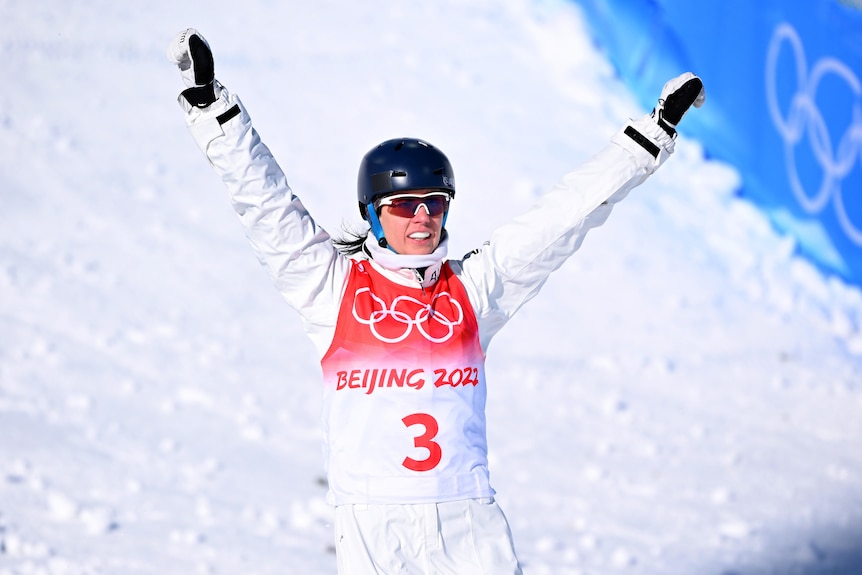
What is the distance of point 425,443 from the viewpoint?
3377 millimetres

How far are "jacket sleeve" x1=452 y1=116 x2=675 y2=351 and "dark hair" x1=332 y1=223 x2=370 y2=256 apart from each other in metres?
0.36

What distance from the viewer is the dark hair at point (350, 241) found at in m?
3.91

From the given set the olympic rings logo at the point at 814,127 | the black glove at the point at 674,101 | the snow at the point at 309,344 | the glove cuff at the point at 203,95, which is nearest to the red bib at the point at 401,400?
the glove cuff at the point at 203,95

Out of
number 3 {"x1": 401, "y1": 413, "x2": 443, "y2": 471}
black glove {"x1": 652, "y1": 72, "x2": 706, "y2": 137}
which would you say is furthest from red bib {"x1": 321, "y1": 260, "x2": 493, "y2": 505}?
black glove {"x1": 652, "y1": 72, "x2": 706, "y2": 137}

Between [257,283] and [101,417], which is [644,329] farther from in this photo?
[101,417]

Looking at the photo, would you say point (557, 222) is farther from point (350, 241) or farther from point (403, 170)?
point (350, 241)

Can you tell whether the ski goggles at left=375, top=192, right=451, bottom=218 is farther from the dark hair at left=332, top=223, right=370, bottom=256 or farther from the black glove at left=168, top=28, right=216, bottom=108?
the black glove at left=168, top=28, right=216, bottom=108

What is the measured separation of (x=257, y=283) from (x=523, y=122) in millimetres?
3462

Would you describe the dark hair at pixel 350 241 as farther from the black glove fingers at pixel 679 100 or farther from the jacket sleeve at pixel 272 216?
the black glove fingers at pixel 679 100

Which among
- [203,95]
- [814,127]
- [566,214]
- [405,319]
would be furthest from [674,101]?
[814,127]

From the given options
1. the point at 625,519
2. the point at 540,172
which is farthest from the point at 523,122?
the point at 625,519

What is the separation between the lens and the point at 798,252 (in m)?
10.0

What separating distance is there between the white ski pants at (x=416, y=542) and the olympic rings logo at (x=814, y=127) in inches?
261

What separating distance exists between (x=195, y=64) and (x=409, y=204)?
782 mm
